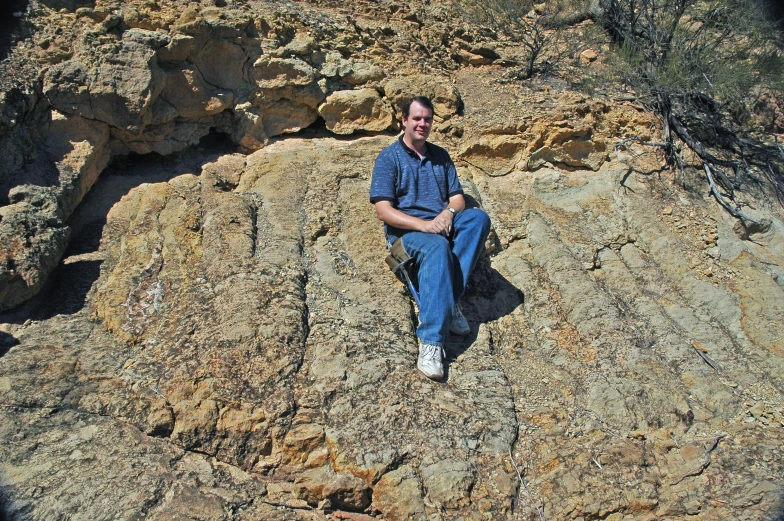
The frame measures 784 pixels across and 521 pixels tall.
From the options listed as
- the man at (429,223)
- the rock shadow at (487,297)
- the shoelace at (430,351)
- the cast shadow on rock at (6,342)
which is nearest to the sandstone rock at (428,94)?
the man at (429,223)

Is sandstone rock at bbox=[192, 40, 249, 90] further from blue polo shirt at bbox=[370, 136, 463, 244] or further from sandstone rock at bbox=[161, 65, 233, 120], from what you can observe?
blue polo shirt at bbox=[370, 136, 463, 244]

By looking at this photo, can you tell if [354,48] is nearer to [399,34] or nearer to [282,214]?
[399,34]

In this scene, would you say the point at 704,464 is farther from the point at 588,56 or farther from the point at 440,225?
the point at 588,56

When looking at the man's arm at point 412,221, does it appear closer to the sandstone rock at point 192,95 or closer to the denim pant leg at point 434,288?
the denim pant leg at point 434,288

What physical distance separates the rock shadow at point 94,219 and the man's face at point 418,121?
5.32 feet

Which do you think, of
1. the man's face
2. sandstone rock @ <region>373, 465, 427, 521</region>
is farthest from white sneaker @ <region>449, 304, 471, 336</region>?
the man's face

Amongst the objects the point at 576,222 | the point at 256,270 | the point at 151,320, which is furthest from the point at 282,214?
the point at 576,222

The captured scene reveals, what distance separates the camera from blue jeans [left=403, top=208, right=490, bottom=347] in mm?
3095

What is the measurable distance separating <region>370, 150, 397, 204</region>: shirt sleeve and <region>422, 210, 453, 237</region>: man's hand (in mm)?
324

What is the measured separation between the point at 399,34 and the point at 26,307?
3.47 metres

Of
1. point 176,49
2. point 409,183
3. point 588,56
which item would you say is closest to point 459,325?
point 409,183

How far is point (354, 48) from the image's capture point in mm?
4680

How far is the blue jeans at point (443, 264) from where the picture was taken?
10.2 ft

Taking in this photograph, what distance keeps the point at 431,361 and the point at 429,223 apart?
2.69 feet
